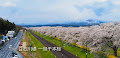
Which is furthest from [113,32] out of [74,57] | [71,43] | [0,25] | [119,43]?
[0,25]

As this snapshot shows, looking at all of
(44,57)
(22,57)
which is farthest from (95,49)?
(22,57)

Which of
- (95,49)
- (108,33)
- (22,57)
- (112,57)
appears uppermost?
(108,33)

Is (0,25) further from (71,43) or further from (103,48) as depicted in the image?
(103,48)

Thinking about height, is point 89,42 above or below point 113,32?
below

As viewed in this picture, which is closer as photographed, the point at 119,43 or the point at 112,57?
the point at 119,43

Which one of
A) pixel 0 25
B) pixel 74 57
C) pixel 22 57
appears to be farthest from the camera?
pixel 0 25

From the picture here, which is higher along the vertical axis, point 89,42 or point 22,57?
point 89,42

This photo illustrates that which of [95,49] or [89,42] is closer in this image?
[95,49]

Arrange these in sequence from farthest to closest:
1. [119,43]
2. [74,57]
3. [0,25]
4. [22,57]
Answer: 1. [0,25]
2. [22,57]
3. [74,57]
4. [119,43]

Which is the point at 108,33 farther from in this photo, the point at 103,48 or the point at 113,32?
the point at 103,48
